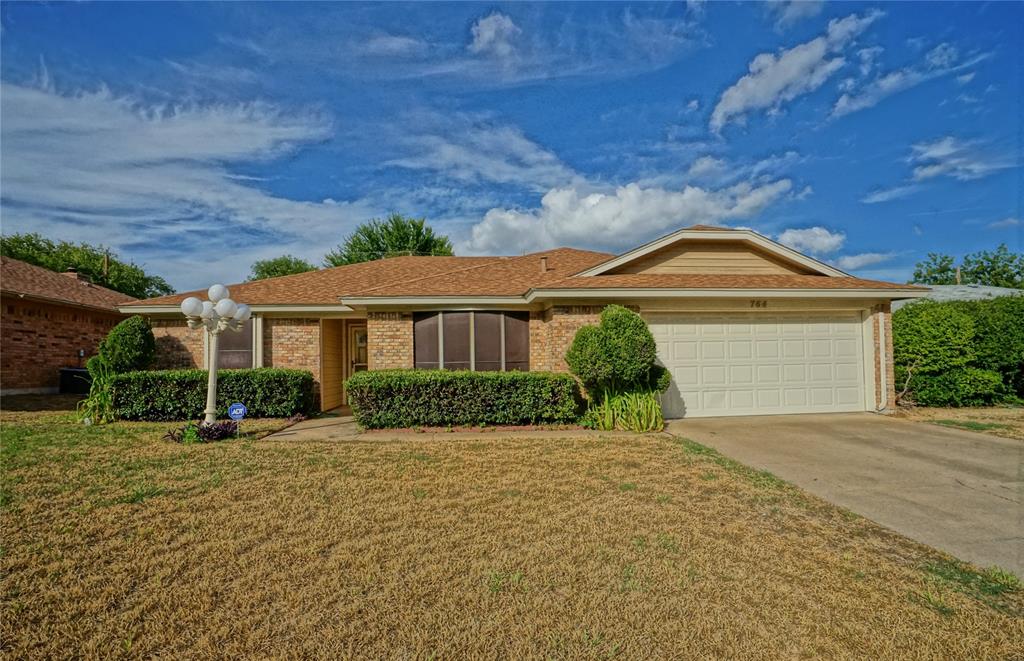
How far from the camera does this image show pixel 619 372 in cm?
796

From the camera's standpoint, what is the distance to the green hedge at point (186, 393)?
9258 mm

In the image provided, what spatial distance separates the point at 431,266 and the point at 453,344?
5.29m

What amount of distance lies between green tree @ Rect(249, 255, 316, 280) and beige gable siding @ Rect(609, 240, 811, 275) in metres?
39.5

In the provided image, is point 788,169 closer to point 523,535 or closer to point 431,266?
point 431,266

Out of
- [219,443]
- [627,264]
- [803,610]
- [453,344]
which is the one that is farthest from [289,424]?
[803,610]

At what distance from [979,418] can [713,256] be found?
615 cm

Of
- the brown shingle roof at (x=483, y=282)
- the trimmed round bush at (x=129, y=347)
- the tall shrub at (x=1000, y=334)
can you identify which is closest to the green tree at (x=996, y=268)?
the tall shrub at (x=1000, y=334)

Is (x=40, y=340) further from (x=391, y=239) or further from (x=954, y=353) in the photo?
(x=954, y=353)

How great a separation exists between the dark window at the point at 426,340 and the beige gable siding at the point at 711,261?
4.52 m

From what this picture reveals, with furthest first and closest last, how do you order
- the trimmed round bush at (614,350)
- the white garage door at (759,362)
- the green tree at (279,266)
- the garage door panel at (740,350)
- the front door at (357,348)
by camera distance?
the green tree at (279,266) → the front door at (357,348) → the garage door panel at (740,350) → the white garage door at (759,362) → the trimmed round bush at (614,350)

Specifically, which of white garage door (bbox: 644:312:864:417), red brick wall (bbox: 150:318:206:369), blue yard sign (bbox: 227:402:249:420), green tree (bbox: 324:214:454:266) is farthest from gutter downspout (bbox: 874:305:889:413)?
green tree (bbox: 324:214:454:266)

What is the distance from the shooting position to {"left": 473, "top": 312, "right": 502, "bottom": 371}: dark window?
10.0 m

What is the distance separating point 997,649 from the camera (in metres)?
2.28

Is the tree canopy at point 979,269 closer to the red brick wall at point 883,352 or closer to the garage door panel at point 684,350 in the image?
the red brick wall at point 883,352
